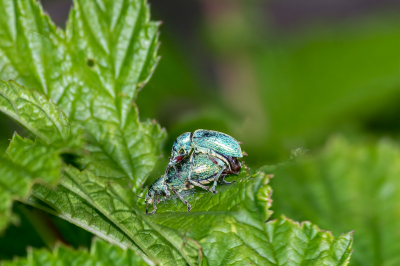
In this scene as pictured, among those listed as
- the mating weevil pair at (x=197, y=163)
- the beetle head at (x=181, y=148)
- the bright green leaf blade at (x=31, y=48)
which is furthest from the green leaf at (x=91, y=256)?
the bright green leaf blade at (x=31, y=48)

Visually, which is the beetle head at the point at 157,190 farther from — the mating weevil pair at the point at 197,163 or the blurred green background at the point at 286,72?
the blurred green background at the point at 286,72

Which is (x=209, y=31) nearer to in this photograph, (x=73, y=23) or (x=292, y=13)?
(x=73, y=23)

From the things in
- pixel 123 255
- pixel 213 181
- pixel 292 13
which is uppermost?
pixel 292 13

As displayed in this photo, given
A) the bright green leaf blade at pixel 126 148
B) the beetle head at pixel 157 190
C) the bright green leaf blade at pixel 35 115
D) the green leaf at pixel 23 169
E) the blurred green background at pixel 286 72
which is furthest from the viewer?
the blurred green background at pixel 286 72

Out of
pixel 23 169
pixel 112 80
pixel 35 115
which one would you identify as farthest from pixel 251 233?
pixel 112 80

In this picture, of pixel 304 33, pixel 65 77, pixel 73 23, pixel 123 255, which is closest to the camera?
pixel 123 255

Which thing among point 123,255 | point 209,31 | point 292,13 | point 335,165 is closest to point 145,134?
point 123,255

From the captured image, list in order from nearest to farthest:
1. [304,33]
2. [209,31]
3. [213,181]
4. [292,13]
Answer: [213,181]
[209,31]
[304,33]
[292,13]
